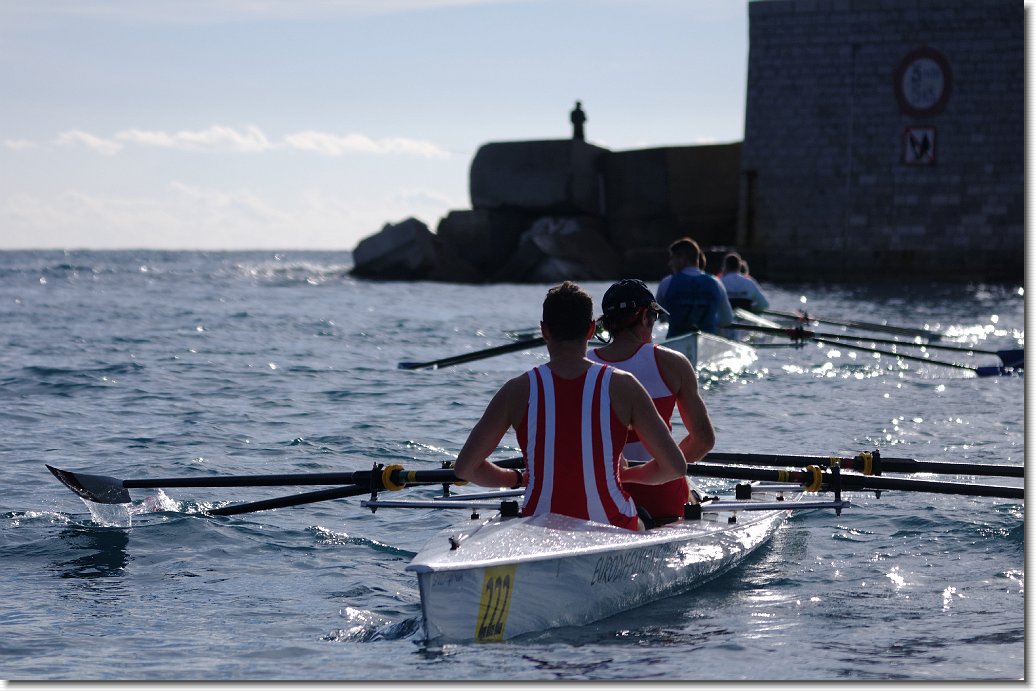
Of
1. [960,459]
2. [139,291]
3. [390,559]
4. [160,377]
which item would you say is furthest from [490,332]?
[139,291]

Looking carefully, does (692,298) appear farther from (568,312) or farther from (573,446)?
(568,312)

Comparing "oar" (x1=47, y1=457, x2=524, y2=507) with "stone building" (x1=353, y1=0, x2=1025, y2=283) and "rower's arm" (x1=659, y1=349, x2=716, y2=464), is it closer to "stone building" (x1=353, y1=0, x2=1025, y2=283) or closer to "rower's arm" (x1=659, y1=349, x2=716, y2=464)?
"rower's arm" (x1=659, y1=349, x2=716, y2=464)

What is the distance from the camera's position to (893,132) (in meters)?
34.5

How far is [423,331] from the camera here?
22391 millimetres

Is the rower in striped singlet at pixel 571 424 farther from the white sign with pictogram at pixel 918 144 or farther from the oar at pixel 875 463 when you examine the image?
the white sign with pictogram at pixel 918 144

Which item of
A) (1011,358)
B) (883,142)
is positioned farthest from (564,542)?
(883,142)

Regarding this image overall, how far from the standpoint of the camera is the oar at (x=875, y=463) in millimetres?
6121

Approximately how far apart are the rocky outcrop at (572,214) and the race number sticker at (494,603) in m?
33.1

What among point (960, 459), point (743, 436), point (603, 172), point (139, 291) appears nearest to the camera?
point (960, 459)

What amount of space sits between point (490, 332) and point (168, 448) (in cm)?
1177

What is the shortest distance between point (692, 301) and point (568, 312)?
26.9 ft

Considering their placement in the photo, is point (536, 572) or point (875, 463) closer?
point (536, 572)

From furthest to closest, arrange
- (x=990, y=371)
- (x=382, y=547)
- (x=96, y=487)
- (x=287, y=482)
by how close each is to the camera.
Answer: (x=990, y=371) < (x=96, y=487) < (x=382, y=547) < (x=287, y=482)

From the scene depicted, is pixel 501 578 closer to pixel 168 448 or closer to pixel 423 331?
pixel 168 448
